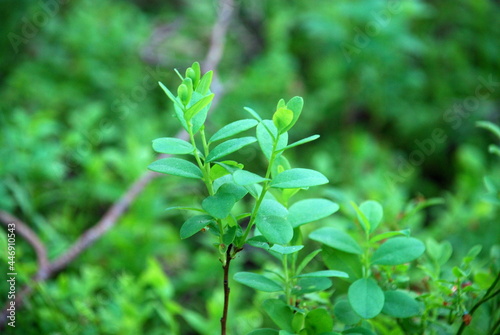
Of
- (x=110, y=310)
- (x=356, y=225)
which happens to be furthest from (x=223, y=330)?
(x=110, y=310)

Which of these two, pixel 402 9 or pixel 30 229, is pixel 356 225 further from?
pixel 402 9

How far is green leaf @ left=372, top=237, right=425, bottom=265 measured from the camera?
0.72 m

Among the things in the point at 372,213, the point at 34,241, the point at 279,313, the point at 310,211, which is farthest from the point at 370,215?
the point at 34,241

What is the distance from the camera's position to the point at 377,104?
2.42 meters

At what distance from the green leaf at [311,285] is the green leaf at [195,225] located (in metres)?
0.19

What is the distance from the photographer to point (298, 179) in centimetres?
64

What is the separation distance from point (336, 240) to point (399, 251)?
10 centimetres

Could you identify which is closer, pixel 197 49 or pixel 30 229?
pixel 30 229

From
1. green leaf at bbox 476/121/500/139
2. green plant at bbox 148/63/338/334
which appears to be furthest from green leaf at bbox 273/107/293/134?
green leaf at bbox 476/121/500/139

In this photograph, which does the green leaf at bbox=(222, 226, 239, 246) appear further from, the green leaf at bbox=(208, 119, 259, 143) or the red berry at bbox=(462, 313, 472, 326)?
the red berry at bbox=(462, 313, 472, 326)

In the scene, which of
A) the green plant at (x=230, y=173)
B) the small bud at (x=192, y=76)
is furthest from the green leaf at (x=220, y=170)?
the small bud at (x=192, y=76)

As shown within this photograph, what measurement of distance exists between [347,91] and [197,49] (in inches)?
33.2

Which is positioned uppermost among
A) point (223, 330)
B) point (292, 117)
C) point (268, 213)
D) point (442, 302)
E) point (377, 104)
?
point (292, 117)

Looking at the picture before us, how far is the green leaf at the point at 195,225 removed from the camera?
64 cm
